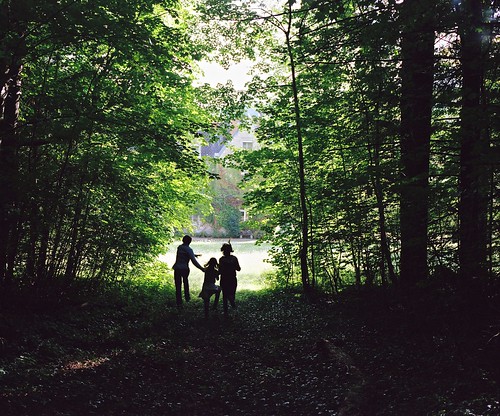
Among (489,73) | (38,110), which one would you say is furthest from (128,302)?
(489,73)

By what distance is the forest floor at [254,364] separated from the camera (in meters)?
4.77

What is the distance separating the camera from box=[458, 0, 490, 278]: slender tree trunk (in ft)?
15.9

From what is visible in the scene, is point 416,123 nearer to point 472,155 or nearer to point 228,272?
point 472,155

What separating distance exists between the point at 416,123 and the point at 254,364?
563cm

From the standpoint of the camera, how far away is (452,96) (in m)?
5.46

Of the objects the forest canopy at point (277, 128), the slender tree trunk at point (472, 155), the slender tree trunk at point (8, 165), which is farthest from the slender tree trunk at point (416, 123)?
the slender tree trunk at point (8, 165)

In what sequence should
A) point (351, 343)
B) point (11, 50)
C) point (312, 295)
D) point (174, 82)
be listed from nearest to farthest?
point (11, 50)
point (351, 343)
point (174, 82)
point (312, 295)

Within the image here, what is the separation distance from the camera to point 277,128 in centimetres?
1301

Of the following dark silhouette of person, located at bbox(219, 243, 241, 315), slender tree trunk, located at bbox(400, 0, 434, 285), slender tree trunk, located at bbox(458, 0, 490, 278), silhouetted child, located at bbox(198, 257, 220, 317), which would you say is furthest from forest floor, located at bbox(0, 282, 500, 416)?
dark silhouette of person, located at bbox(219, 243, 241, 315)

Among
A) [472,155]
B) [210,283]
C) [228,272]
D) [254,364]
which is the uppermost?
[472,155]

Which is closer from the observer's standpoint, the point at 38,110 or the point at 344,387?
the point at 344,387

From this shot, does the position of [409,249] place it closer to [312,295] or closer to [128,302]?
[312,295]

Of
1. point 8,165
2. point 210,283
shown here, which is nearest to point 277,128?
point 210,283

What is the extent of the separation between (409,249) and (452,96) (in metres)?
3.58
